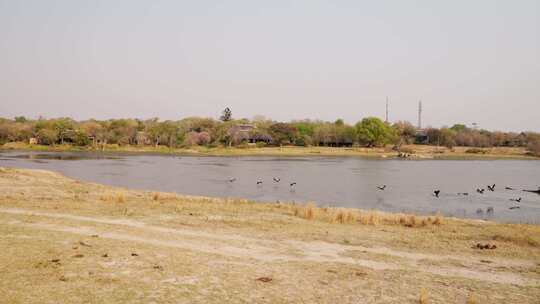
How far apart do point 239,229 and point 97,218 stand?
5192mm

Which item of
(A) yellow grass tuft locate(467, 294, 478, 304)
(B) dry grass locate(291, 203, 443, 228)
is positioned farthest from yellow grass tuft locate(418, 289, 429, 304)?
(B) dry grass locate(291, 203, 443, 228)

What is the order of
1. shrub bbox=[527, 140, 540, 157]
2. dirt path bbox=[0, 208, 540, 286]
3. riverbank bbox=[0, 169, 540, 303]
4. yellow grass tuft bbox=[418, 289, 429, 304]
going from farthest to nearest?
shrub bbox=[527, 140, 540, 157]
dirt path bbox=[0, 208, 540, 286]
riverbank bbox=[0, 169, 540, 303]
yellow grass tuft bbox=[418, 289, 429, 304]

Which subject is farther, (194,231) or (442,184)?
(442,184)

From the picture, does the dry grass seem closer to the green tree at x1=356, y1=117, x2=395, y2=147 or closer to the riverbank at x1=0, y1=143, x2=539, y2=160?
the riverbank at x1=0, y1=143, x2=539, y2=160

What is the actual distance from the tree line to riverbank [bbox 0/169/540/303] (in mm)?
107497

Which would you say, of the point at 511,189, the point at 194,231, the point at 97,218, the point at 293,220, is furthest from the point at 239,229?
the point at 511,189

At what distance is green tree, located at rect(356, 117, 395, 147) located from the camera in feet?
406

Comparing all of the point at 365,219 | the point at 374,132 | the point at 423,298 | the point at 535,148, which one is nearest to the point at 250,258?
the point at 423,298

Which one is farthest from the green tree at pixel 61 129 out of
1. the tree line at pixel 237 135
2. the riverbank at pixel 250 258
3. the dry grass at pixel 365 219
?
the dry grass at pixel 365 219

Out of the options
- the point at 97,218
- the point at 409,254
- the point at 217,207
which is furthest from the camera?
the point at 217,207

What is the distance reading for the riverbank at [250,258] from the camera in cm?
911

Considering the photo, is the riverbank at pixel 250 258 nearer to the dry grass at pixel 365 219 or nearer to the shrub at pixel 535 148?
the dry grass at pixel 365 219

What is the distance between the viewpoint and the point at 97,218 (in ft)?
56.5

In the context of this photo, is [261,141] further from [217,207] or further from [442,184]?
[217,207]
